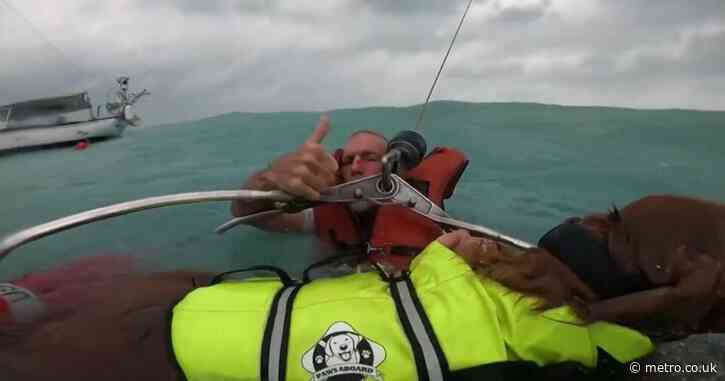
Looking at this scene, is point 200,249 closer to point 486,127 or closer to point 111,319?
point 111,319

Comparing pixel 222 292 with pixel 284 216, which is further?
pixel 284 216

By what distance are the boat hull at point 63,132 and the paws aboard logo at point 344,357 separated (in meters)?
7.48

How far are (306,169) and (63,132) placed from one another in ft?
25.0

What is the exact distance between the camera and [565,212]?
3.14 meters

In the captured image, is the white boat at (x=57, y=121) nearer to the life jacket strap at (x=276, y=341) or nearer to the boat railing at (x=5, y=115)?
the boat railing at (x=5, y=115)

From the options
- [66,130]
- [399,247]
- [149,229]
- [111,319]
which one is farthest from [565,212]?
[66,130]

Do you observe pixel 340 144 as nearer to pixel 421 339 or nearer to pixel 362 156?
pixel 362 156

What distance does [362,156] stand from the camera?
7.68 ft

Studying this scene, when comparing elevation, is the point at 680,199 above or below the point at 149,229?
above

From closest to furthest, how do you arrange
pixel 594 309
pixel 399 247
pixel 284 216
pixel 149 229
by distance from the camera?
pixel 594 309
pixel 399 247
pixel 284 216
pixel 149 229

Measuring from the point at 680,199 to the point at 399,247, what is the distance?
1079mm

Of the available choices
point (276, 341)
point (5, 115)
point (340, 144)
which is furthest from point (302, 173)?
point (5, 115)

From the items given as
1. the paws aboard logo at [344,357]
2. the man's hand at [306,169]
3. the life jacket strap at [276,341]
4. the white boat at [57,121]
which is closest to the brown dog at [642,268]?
the paws aboard logo at [344,357]

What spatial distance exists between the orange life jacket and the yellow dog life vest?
811 mm
